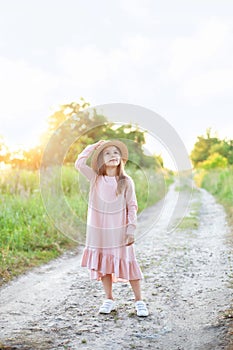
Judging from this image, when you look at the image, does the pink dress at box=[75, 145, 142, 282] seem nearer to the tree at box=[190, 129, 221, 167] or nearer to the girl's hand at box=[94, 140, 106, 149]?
the girl's hand at box=[94, 140, 106, 149]

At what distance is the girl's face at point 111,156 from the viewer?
13.9 ft

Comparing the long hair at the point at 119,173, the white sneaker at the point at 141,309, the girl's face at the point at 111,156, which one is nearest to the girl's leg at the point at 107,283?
the white sneaker at the point at 141,309

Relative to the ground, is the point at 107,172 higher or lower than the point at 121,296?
higher

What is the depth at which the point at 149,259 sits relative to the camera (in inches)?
271

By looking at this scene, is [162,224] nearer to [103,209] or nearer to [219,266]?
[219,266]

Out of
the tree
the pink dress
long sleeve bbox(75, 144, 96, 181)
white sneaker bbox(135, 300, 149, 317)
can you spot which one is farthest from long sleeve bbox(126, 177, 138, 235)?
the tree

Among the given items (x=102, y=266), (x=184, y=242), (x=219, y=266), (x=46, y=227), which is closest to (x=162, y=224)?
(x=184, y=242)

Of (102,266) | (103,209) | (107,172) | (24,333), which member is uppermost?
(107,172)

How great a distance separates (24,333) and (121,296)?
4.46 feet

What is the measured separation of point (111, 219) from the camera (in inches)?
165

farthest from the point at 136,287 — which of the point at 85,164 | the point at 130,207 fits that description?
the point at 85,164

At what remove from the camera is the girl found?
4191 mm

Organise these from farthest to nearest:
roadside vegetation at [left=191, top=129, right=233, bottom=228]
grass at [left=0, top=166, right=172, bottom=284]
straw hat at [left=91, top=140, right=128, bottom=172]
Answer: roadside vegetation at [left=191, top=129, right=233, bottom=228] < grass at [left=0, top=166, right=172, bottom=284] < straw hat at [left=91, top=140, right=128, bottom=172]

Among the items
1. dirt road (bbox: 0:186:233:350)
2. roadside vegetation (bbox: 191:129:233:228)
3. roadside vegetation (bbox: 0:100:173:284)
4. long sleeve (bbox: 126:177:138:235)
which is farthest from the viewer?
roadside vegetation (bbox: 191:129:233:228)
